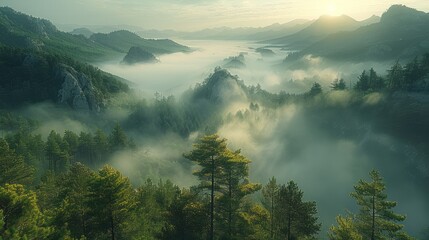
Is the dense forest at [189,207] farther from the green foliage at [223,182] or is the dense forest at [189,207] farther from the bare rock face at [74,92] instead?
the bare rock face at [74,92]

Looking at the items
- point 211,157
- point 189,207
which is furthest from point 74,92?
point 211,157

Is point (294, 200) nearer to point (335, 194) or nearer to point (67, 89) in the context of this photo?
point (335, 194)

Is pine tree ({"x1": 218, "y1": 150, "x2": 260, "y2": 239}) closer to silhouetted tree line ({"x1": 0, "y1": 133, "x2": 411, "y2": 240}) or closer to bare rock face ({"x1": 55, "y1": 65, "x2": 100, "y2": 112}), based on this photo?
silhouetted tree line ({"x1": 0, "y1": 133, "x2": 411, "y2": 240})

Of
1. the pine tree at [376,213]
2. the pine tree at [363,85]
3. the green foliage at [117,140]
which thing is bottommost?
the green foliage at [117,140]

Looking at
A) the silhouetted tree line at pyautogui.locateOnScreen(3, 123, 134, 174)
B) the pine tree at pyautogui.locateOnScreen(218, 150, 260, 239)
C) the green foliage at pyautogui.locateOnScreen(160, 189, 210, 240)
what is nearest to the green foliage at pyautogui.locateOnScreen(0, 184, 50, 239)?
the green foliage at pyautogui.locateOnScreen(160, 189, 210, 240)

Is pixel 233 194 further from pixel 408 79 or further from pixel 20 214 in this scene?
pixel 408 79

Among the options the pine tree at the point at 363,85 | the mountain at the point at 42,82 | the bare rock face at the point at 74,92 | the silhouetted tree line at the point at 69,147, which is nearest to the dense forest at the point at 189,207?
the silhouetted tree line at the point at 69,147
